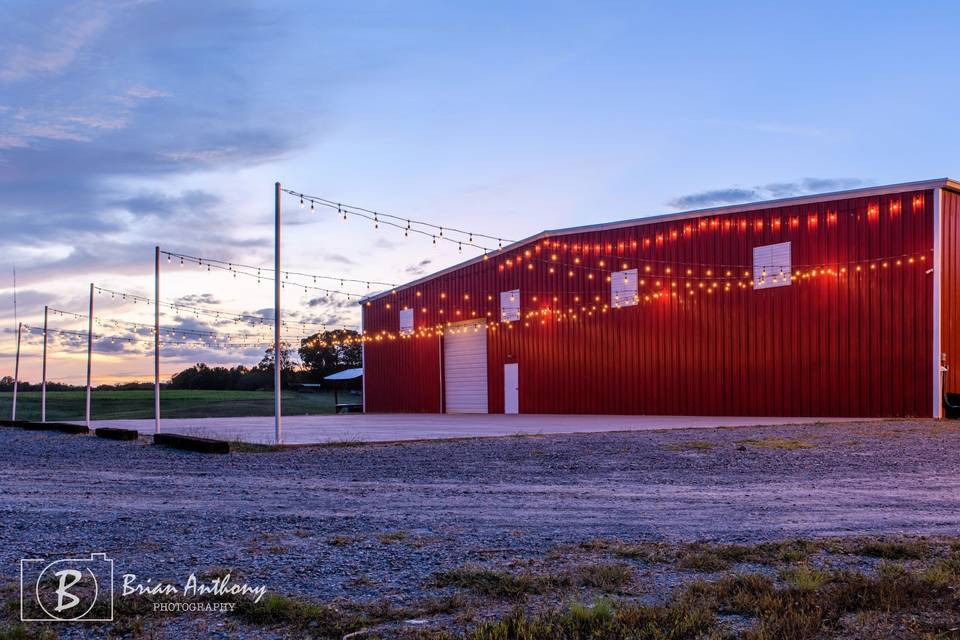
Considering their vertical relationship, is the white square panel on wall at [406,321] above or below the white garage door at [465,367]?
above

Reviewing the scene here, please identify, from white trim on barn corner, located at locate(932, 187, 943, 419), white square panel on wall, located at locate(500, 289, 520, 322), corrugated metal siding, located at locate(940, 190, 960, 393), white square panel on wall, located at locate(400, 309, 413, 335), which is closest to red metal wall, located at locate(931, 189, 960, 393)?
corrugated metal siding, located at locate(940, 190, 960, 393)

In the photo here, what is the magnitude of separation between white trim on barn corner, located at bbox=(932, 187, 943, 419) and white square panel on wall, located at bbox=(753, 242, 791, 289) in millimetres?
2959

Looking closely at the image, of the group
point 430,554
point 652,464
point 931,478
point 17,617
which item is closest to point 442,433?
point 652,464

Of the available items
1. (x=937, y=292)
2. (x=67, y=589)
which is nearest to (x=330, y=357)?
(x=937, y=292)

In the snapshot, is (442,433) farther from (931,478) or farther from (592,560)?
(592,560)

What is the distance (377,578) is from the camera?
149 inches

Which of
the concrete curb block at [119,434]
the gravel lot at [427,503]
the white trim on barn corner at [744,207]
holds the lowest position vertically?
the concrete curb block at [119,434]

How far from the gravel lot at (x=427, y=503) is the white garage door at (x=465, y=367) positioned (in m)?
14.9

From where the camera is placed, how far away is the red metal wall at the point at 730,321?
661 inches

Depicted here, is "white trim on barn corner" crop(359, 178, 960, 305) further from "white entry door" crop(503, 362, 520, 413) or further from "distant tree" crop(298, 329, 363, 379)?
"distant tree" crop(298, 329, 363, 379)

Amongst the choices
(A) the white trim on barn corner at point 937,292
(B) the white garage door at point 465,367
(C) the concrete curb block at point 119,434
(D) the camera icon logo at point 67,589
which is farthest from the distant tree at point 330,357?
(D) the camera icon logo at point 67,589

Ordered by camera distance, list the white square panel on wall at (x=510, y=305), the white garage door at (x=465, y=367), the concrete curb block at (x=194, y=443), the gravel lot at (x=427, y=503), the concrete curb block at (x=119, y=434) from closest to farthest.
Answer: the gravel lot at (x=427, y=503) < the concrete curb block at (x=194, y=443) < the concrete curb block at (x=119, y=434) < the white square panel on wall at (x=510, y=305) < the white garage door at (x=465, y=367)

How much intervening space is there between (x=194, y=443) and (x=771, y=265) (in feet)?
43.2

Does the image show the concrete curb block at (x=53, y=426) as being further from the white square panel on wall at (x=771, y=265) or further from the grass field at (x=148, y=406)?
the white square panel on wall at (x=771, y=265)
